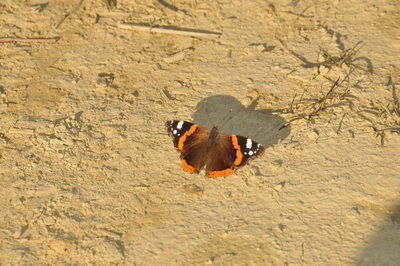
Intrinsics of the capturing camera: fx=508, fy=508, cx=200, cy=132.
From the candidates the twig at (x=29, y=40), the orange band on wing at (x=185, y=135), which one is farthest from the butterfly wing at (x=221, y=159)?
the twig at (x=29, y=40)

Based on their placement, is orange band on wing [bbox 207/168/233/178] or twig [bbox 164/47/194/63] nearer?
orange band on wing [bbox 207/168/233/178]

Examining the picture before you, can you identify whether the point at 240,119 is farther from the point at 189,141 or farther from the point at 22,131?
the point at 22,131

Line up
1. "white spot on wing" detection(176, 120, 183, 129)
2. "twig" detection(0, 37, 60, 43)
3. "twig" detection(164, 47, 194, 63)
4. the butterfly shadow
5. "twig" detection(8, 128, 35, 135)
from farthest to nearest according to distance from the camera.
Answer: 1. "twig" detection(0, 37, 60, 43)
2. "twig" detection(164, 47, 194, 63)
3. "twig" detection(8, 128, 35, 135)
4. the butterfly shadow
5. "white spot on wing" detection(176, 120, 183, 129)

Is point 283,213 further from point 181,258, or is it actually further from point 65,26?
point 65,26

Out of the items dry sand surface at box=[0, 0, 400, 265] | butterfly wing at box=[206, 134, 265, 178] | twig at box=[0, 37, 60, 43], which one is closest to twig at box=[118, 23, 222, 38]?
dry sand surface at box=[0, 0, 400, 265]

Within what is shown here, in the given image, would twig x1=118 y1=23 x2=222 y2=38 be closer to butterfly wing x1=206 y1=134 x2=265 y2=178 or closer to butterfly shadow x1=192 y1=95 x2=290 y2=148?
butterfly shadow x1=192 y1=95 x2=290 y2=148

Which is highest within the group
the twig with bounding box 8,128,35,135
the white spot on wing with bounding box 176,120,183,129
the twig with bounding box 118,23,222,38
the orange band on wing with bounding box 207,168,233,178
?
the twig with bounding box 118,23,222,38

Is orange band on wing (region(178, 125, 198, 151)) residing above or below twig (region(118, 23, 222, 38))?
below
